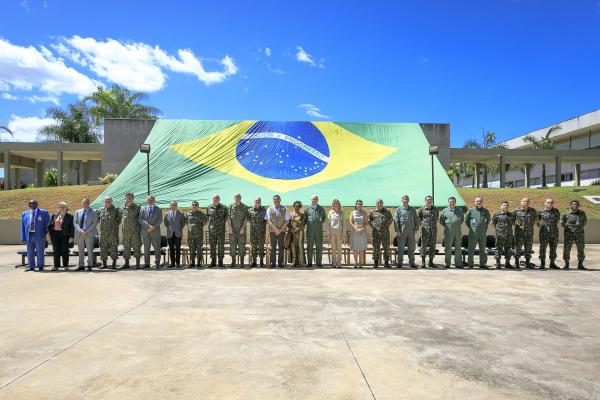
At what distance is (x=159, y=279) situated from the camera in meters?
7.96

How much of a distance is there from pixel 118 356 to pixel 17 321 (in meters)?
2.02

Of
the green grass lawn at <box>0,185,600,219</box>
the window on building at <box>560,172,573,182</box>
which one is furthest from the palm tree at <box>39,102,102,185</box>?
the window on building at <box>560,172,573,182</box>

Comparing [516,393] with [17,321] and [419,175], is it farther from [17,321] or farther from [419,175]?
[419,175]

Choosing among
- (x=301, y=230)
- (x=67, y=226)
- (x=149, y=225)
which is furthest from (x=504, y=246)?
(x=67, y=226)

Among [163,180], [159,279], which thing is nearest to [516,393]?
[159,279]

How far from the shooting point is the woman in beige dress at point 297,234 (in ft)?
32.7

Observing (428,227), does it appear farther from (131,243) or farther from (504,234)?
(131,243)

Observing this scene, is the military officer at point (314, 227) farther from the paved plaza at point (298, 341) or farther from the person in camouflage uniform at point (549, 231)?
the person in camouflage uniform at point (549, 231)

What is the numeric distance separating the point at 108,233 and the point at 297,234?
442 cm

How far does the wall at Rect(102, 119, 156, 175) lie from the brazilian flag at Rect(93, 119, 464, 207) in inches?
251

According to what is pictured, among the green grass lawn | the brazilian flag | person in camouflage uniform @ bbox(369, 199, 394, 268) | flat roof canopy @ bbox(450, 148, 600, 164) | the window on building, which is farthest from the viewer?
the window on building

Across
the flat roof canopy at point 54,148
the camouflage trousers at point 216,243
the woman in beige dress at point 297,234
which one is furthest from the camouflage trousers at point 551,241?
the flat roof canopy at point 54,148

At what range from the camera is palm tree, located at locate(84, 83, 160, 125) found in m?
32.4

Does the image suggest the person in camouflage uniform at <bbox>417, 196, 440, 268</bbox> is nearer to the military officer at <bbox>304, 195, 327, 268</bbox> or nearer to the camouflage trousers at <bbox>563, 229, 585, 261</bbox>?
the military officer at <bbox>304, 195, 327, 268</bbox>
